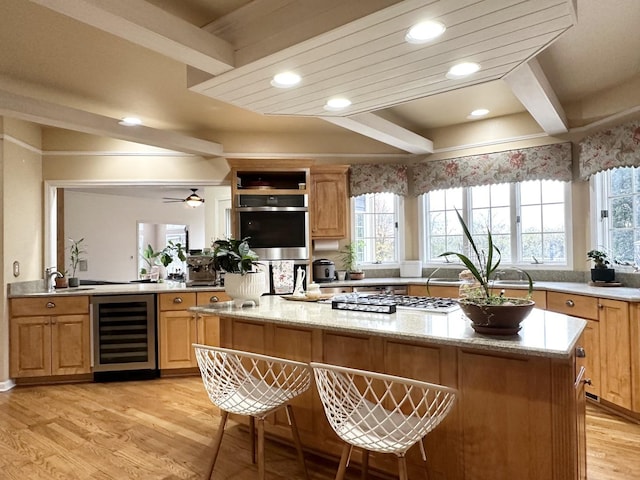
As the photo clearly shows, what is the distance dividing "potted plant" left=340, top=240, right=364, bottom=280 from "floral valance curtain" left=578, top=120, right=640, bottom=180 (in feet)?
7.84

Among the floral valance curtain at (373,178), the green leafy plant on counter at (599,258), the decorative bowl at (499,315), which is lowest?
the decorative bowl at (499,315)

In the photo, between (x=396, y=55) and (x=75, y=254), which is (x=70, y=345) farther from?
(x=396, y=55)

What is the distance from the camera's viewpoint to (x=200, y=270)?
4.60 meters

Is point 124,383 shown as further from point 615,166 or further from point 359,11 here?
point 615,166

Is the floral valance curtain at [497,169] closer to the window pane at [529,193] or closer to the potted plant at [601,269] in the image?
the window pane at [529,193]

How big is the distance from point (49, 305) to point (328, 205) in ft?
9.82

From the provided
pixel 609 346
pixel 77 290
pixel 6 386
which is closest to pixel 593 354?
pixel 609 346

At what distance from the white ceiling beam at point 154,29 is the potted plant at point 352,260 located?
291cm

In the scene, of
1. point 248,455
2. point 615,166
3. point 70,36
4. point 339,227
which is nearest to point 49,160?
point 70,36

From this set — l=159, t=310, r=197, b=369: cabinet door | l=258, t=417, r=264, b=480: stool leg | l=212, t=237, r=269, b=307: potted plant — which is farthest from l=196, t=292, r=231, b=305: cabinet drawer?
l=258, t=417, r=264, b=480: stool leg

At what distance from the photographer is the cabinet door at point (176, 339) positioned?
13.8 feet

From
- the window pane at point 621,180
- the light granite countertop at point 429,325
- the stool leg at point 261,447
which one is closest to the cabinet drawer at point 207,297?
the light granite countertop at point 429,325

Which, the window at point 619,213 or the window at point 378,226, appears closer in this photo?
the window at point 619,213

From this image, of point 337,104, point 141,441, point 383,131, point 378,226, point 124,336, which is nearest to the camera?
point 141,441
